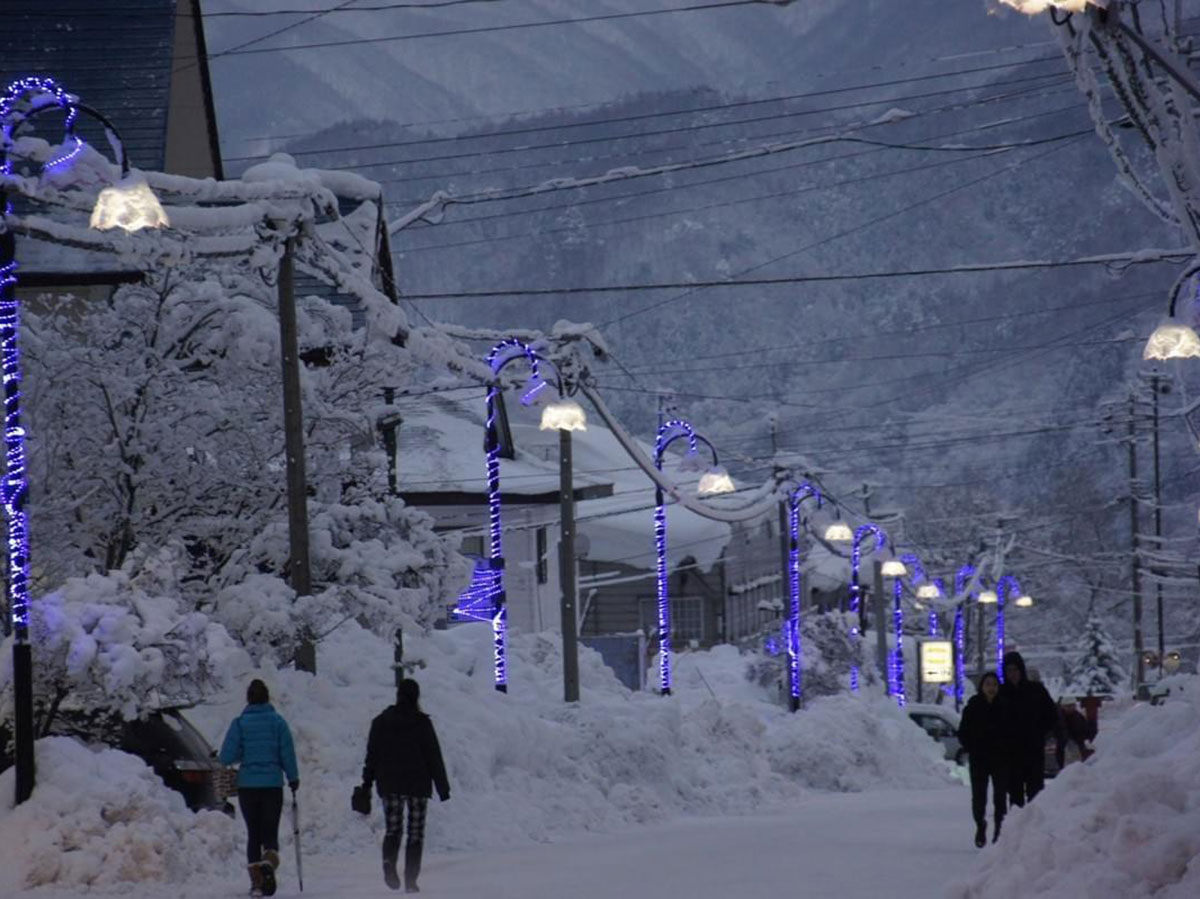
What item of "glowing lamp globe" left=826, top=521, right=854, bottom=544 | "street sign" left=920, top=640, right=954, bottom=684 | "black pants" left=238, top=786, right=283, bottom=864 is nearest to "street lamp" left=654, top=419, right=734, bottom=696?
"glowing lamp globe" left=826, top=521, right=854, bottom=544

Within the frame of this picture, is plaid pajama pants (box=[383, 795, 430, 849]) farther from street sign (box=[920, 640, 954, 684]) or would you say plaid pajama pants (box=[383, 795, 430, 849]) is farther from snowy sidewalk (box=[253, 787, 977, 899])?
street sign (box=[920, 640, 954, 684])

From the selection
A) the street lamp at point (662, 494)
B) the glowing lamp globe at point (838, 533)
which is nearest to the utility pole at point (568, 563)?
the street lamp at point (662, 494)

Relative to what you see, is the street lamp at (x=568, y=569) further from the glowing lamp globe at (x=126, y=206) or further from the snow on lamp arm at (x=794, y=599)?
the glowing lamp globe at (x=126, y=206)

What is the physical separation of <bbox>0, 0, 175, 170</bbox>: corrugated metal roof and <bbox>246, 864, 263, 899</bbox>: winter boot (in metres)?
15.9

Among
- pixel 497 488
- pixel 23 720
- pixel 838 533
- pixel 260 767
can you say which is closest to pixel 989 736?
pixel 260 767

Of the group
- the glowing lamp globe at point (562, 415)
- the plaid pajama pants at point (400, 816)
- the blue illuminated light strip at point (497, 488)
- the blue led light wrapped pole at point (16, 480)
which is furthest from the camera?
the blue illuminated light strip at point (497, 488)

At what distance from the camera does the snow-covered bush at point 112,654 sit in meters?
17.3

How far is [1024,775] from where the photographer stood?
707 inches

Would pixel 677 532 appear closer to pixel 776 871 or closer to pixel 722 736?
pixel 722 736

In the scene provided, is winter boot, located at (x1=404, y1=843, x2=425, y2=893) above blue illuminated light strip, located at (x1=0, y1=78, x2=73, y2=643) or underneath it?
underneath

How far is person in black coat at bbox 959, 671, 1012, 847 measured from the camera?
17.9m

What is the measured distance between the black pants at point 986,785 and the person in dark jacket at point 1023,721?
0.08m

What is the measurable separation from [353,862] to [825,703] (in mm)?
24141

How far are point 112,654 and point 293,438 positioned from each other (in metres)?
5.10
